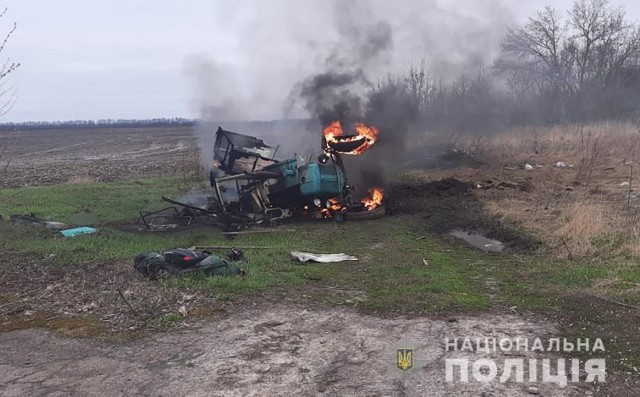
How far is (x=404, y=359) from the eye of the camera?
4.84 metres

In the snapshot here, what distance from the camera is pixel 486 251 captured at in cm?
928

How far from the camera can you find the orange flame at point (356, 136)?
1271cm

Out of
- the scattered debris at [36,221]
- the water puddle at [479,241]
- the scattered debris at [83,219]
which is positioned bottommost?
the water puddle at [479,241]

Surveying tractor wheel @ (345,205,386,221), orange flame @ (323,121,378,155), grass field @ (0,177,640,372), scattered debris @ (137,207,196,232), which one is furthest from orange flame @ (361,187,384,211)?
scattered debris @ (137,207,196,232)

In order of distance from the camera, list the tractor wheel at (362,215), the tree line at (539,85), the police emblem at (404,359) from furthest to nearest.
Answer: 1. the tree line at (539,85)
2. the tractor wheel at (362,215)
3. the police emblem at (404,359)

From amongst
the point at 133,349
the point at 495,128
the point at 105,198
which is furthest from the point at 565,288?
the point at 495,128

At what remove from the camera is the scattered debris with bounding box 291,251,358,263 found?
865cm

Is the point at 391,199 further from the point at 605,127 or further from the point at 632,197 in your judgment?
the point at 605,127

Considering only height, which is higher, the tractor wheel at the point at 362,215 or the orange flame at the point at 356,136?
the orange flame at the point at 356,136

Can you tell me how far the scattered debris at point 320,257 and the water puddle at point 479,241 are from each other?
9.23 ft

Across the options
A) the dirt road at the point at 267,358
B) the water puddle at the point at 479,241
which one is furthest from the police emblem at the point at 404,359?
the water puddle at the point at 479,241

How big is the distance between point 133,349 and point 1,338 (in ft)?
6.01

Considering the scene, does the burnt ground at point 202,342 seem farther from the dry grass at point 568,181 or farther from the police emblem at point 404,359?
the dry grass at point 568,181

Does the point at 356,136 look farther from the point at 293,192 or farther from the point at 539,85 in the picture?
the point at 539,85
